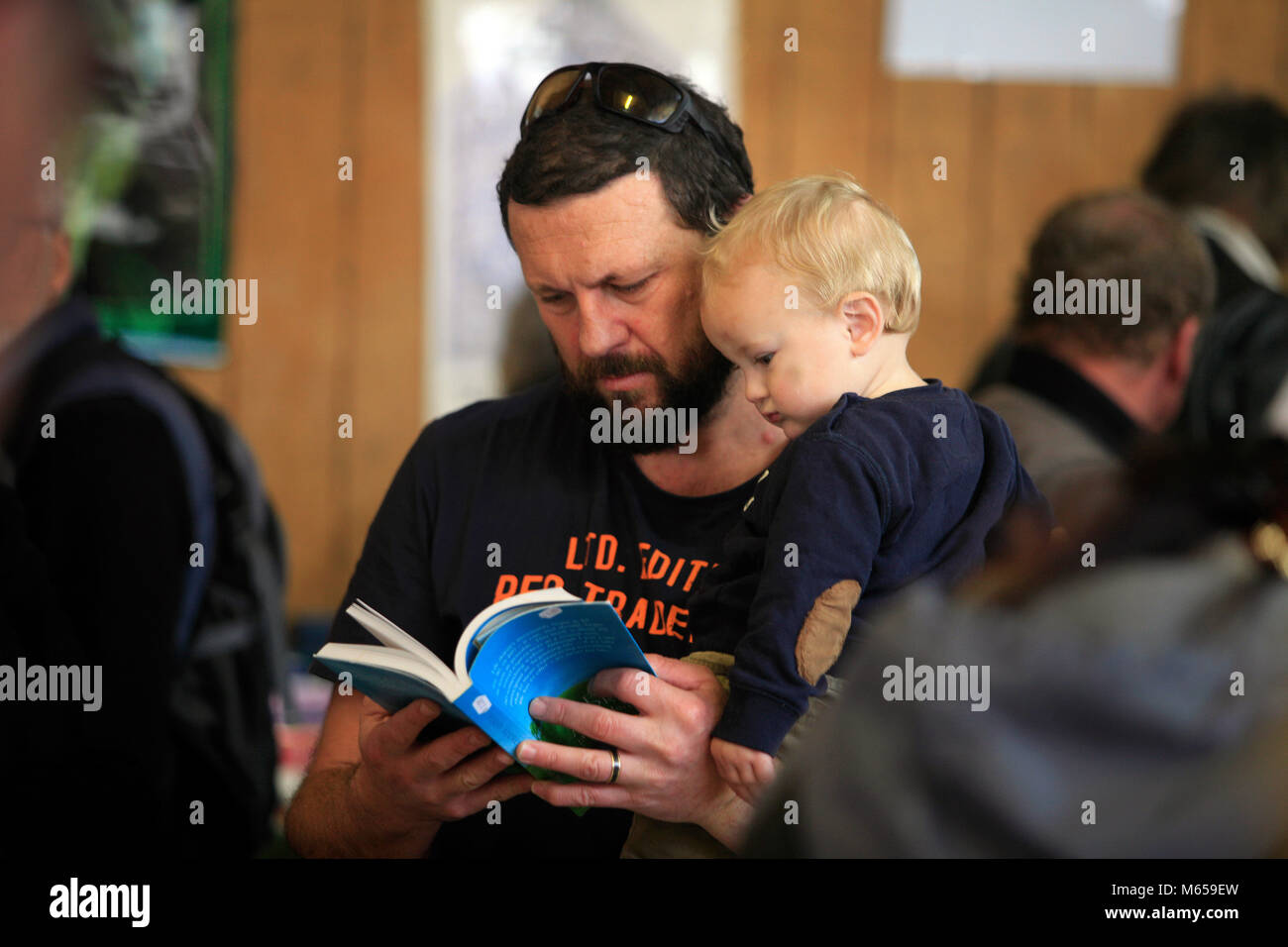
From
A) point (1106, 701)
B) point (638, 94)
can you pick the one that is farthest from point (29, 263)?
point (1106, 701)

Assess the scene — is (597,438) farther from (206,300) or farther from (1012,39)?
(1012,39)

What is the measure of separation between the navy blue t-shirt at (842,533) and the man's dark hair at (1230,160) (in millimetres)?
1699

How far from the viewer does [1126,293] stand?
82.5 inches

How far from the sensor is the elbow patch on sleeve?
46.0 inches

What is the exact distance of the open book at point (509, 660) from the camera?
1.10 m

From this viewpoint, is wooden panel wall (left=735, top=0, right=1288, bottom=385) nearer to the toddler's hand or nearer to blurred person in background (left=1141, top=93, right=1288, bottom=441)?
blurred person in background (left=1141, top=93, right=1288, bottom=441)

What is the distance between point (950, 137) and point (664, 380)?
2455 millimetres

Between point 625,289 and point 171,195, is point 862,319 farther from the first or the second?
point 171,195

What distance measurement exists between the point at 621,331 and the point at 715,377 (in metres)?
0.13

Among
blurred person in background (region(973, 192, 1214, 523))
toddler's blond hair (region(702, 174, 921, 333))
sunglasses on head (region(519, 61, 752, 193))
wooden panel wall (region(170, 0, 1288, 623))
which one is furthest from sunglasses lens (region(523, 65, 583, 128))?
wooden panel wall (region(170, 0, 1288, 623))

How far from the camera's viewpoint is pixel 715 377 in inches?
59.1

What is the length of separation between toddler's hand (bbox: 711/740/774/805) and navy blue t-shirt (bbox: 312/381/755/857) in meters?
0.21
